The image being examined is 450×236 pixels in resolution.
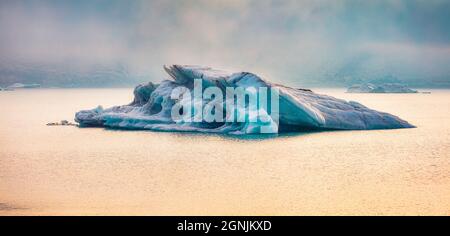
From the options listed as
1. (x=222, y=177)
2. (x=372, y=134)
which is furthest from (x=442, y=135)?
(x=222, y=177)

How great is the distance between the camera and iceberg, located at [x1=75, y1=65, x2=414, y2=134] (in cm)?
2312

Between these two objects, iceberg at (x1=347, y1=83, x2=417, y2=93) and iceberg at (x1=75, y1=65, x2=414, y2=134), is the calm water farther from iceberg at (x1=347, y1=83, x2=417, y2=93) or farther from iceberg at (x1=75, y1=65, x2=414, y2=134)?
iceberg at (x1=347, y1=83, x2=417, y2=93)

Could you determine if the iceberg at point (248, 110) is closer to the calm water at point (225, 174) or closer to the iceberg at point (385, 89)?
the calm water at point (225, 174)

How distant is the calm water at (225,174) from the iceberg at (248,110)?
592 millimetres

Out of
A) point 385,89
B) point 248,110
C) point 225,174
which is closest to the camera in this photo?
point 225,174

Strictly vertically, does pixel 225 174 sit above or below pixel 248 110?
below

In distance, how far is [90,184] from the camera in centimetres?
1487

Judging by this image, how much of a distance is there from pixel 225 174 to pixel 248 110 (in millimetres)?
6567

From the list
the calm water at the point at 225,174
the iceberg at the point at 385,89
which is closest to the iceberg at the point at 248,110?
the calm water at the point at 225,174

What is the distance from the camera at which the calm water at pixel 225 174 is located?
41.0 ft

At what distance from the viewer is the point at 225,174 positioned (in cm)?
1633

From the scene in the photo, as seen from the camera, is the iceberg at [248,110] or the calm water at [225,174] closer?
the calm water at [225,174]

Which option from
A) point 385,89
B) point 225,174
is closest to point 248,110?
point 225,174

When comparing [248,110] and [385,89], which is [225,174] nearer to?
[248,110]
